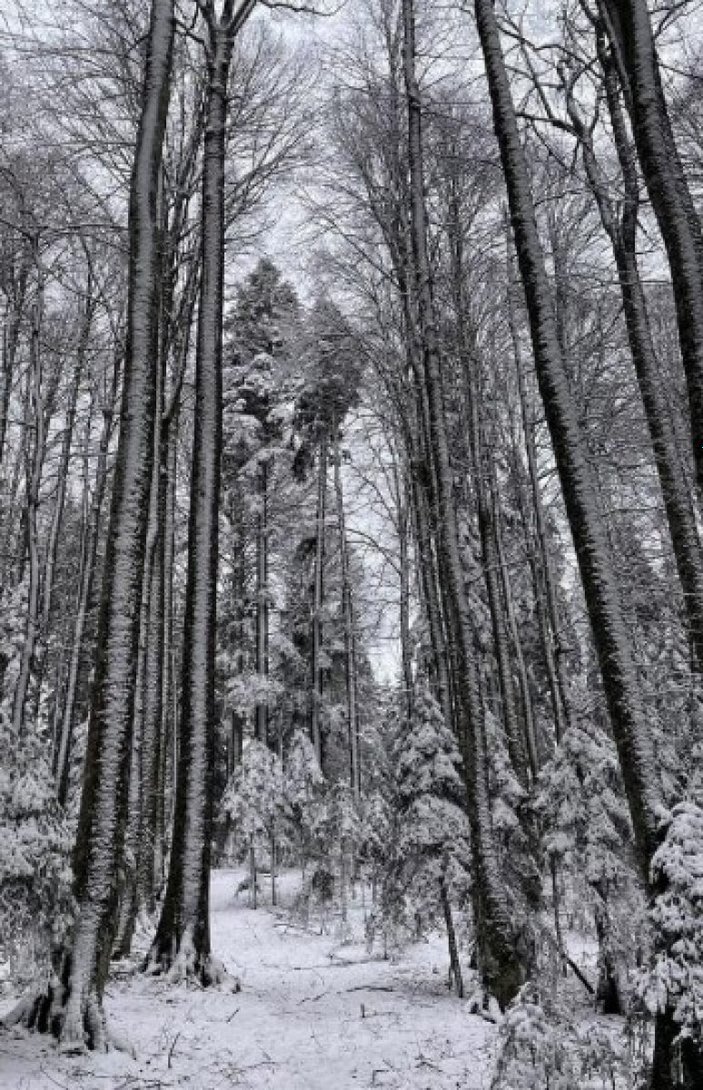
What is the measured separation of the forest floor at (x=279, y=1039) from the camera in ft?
13.9

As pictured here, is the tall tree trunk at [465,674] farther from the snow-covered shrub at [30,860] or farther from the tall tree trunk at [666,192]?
the snow-covered shrub at [30,860]

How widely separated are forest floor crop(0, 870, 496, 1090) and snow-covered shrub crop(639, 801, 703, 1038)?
1.06m

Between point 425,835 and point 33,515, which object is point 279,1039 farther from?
point 33,515

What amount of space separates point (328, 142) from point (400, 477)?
734cm

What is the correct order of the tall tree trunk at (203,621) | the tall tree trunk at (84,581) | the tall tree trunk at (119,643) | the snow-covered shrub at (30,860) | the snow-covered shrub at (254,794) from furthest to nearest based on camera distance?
the snow-covered shrub at (254,794), the tall tree trunk at (84,581), the tall tree trunk at (203,621), the tall tree trunk at (119,643), the snow-covered shrub at (30,860)

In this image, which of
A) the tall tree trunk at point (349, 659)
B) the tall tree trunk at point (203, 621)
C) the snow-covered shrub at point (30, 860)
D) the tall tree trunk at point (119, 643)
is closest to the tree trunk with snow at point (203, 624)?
the tall tree trunk at point (203, 621)

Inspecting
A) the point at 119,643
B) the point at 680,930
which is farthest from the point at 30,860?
the point at 680,930

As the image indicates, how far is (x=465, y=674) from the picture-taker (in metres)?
7.49

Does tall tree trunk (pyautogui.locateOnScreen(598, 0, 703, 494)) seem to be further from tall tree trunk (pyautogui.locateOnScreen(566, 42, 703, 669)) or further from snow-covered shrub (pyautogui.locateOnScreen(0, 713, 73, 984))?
snow-covered shrub (pyautogui.locateOnScreen(0, 713, 73, 984))

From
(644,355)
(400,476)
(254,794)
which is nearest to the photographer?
(644,355)

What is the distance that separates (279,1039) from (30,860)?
2.54m

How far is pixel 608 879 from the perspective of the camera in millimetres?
7676

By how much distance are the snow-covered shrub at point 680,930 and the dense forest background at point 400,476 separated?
17 mm

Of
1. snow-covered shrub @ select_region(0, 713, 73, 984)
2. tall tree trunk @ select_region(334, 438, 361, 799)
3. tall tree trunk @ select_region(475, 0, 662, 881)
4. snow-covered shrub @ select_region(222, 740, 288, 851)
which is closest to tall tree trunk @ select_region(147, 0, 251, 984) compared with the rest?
snow-covered shrub @ select_region(0, 713, 73, 984)
